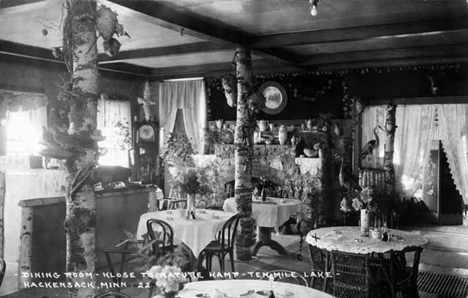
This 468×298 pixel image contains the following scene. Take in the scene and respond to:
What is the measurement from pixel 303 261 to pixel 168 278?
5.59m

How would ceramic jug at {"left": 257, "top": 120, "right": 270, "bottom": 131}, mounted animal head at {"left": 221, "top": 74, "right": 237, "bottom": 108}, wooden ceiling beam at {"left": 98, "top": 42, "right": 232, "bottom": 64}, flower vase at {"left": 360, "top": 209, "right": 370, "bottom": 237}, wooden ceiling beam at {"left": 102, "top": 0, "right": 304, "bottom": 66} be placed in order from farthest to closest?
ceramic jug at {"left": 257, "top": 120, "right": 270, "bottom": 131}
wooden ceiling beam at {"left": 98, "top": 42, "right": 232, "bottom": 64}
mounted animal head at {"left": 221, "top": 74, "right": 237, "bottom": 108}
flower vase at {"left": 360, "top": 209, "right": 370, "bottom": 237}
wooden ceiling beam at {"left": 102, "top": 0, "right": 304, "bottom": 66}

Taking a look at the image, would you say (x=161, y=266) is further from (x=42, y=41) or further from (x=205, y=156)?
(x=205, y=156)

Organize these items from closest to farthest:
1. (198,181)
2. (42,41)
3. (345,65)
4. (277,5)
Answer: (277,5)
(198,181)
(42,41)
(345,65)

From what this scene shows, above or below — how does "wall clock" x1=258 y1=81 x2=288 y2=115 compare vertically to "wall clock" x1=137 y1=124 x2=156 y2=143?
above

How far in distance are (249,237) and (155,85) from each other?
676 cm

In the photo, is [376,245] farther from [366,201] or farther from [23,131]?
[23,131]

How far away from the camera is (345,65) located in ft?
34.7

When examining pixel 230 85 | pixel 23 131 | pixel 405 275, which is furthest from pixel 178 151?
pixel 405 275

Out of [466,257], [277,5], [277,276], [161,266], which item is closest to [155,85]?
[277,5]

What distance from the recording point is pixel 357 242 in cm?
533

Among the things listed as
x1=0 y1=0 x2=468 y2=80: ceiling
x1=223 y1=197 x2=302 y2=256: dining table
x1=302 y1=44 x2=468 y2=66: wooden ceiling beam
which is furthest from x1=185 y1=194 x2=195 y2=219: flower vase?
x1=302 y1=44 x2=468 y2=66: wooden ceiling beam

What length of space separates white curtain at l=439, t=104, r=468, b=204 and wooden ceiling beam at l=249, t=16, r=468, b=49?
12.9 ft

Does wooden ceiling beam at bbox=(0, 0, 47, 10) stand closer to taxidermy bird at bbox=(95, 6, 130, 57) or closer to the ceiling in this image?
the ceiling

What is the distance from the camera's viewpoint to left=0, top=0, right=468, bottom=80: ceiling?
236 inches
